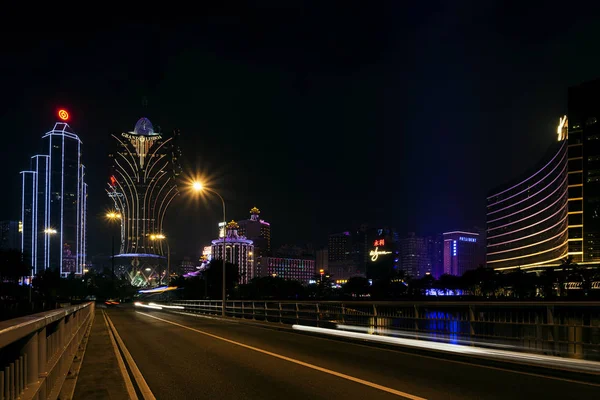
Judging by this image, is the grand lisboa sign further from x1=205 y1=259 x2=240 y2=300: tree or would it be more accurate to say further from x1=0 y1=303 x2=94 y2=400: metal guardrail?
x1=0 y1=303 x2=94 y2=400: metal guardrail

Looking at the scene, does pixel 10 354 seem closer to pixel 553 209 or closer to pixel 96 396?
pixel 96 396

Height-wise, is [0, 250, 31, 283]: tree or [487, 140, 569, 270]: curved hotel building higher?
[487, 140, 569, 270]: curved hotel building

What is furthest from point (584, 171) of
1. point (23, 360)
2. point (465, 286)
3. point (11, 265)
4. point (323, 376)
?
point (23, 360)

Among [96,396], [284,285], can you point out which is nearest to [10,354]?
[96,396]

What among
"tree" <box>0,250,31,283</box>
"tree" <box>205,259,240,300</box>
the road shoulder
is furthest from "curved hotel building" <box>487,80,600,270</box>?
the road shoulder

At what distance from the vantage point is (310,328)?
23594mm

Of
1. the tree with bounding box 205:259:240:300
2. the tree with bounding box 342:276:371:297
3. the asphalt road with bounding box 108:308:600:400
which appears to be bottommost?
the tree with bounding box 342:276:371:297

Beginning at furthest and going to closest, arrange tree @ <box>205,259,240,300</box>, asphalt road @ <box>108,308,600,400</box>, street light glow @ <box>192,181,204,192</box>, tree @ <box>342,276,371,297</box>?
tree @ <box>342,276,371,297</box> → tree @ <box>205,259,240,300</box> → street light glow @ <box>192,181,204,192</box> → asphalt road @ <box>108,308,600,400</box>

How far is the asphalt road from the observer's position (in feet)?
31.6

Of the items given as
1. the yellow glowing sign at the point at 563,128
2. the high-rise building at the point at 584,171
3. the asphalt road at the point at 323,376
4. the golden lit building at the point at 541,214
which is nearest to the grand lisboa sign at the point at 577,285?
the high-rise building at the point at 584,171

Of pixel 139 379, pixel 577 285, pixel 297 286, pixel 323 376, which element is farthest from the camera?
pixel 297 286

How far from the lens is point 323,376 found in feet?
37.8

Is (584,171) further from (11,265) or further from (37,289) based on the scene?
Result: (37,289)

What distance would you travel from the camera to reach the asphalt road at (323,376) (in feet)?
31.6
